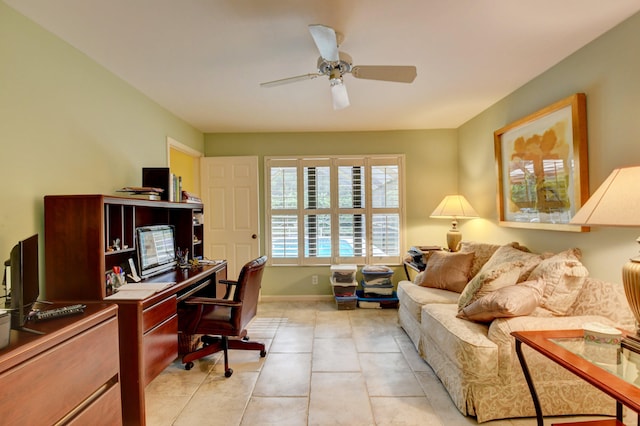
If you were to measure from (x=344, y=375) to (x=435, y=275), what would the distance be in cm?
137

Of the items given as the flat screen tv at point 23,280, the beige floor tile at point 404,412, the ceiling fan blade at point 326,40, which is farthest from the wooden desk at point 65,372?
the ceiling fan blade at point 326,40

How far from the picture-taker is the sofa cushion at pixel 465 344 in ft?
5.89

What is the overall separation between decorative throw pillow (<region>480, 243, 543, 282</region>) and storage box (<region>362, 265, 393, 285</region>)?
4.48 feet

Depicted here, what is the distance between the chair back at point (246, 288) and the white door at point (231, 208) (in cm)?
169

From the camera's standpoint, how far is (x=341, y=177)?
4285mm

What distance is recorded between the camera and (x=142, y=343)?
176 cm

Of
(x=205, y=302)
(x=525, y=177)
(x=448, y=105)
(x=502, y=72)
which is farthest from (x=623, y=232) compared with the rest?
(x=205, y=302)

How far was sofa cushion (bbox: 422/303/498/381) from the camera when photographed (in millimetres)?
1796

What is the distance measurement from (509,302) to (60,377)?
7.48 feet

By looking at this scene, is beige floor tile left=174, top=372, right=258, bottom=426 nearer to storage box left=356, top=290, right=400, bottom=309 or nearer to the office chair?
the office chair

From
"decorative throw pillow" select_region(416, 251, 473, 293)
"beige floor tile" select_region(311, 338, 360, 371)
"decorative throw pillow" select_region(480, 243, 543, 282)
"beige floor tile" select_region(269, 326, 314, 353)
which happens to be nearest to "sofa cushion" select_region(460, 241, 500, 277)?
"decorative throw pillow" select_region(416, 251, 473, 293)

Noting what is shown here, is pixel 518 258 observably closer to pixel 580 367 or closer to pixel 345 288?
pixel 580 367

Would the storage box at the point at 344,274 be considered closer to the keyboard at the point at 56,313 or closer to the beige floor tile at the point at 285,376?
the beige floor tile at the point at 285,376

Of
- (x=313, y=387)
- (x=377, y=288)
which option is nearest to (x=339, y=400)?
(x=313, y=387)
